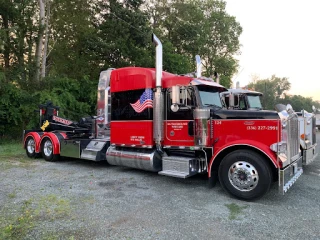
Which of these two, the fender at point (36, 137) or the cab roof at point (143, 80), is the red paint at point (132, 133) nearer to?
the cab roof at point (143, 80)

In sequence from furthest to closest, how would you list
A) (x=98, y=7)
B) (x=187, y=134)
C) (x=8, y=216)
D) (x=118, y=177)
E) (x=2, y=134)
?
(x=98, y=7) < (x=2, y=134) < (x=118, y=177) < (x=187, y=134) < (x=8, y=216)

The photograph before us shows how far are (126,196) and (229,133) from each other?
101 inches

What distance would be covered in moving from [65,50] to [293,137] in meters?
19.5

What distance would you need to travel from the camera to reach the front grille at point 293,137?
18.5ft

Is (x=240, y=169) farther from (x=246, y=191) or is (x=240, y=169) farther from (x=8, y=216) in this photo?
(x=8, y=216)

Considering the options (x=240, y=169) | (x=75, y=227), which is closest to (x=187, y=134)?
(x=240, y=169)

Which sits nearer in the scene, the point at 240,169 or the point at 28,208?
the point at 28,208

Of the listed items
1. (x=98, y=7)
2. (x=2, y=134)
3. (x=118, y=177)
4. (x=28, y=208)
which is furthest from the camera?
(x=98, y=7)

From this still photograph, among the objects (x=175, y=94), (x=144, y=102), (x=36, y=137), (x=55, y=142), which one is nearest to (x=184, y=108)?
(x=175, y=94)

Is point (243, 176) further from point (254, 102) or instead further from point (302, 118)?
point (254, 102)

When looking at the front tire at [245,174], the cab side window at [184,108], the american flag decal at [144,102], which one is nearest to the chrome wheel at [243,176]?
the front tire at [245,174]

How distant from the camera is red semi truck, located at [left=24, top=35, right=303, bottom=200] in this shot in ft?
17.4

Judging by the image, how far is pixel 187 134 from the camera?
6.52 meters

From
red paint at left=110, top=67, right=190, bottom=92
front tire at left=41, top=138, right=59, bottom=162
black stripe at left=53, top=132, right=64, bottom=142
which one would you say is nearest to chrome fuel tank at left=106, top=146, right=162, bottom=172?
red paint at left=110, top=67, right=190, bottom=92
